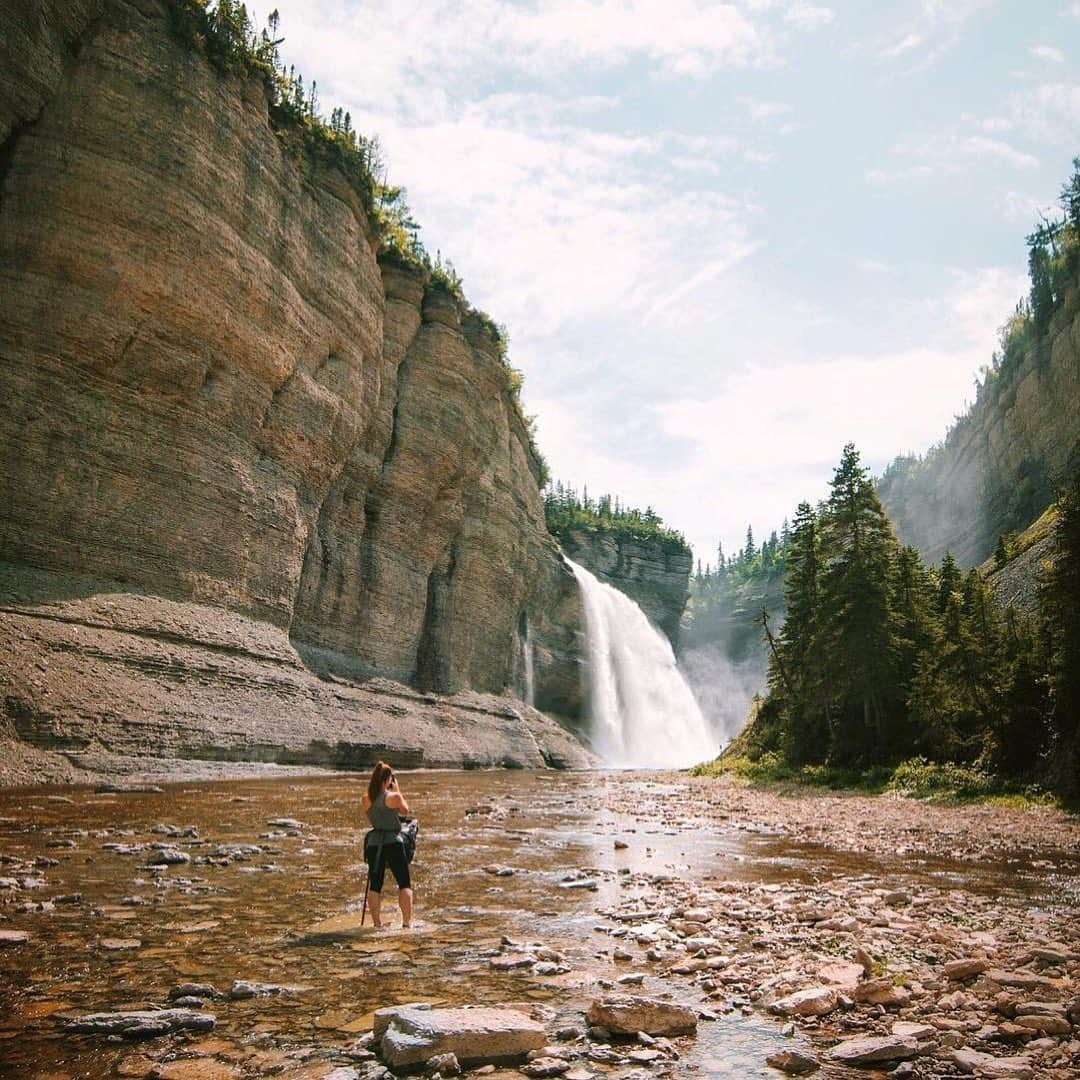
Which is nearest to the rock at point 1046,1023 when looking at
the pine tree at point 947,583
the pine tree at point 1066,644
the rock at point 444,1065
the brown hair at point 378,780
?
the rock at point 444,1065

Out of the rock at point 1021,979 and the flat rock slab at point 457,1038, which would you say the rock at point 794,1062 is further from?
the rock at point 1021,979

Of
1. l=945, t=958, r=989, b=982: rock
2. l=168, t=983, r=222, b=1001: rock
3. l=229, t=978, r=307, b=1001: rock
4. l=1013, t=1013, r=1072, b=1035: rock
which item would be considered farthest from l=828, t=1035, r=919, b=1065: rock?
l=168, t=983, r=222, b=1001: rock

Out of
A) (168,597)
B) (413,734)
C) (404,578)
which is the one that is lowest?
(413,734)

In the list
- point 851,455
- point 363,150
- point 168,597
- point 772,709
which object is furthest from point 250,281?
point 772,709

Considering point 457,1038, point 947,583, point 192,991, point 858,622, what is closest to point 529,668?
point 947,583

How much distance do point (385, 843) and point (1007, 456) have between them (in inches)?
3658

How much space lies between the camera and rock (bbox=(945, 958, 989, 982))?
18.4 ft

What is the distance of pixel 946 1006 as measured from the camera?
5.04 metres

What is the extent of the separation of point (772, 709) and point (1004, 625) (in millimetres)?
17185

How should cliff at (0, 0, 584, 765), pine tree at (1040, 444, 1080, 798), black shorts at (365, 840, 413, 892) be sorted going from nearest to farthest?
black shorts at (365, 840, 413, 892) → pine tree at (1040, 444, 1080, 798) → cliff at (0, 0, 584, 765)

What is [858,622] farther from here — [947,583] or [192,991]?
[192,991]

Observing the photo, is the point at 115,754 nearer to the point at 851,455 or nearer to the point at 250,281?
the point at 250,281

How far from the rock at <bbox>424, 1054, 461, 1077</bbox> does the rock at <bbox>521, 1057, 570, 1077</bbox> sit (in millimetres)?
383

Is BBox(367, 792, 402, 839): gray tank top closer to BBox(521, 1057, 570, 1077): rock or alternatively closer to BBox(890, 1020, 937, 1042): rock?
BBox(521, 1057, 570, 1077): rock
